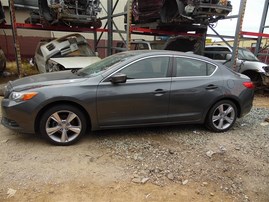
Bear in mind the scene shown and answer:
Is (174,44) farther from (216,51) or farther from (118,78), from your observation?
(118,78)

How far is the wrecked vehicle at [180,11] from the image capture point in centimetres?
693

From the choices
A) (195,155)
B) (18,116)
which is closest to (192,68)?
(195,155)

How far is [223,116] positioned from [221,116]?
1.8 inches

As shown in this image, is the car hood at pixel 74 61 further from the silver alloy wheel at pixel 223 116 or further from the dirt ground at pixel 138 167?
the silver alloy wheel at pixel 223 116

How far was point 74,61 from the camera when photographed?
7176 millimetres

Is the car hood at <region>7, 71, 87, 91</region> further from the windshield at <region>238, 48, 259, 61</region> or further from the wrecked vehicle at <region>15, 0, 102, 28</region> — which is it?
the windshield at <region>238, 48, 259, 61</region>

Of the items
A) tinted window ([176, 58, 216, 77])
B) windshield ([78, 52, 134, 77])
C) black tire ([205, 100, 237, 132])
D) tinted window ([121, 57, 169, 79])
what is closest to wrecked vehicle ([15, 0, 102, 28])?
windshield ([78, 52, 134, 77])

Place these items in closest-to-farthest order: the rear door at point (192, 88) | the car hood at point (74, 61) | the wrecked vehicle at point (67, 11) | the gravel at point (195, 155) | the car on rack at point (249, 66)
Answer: the gravel at point (195, 155)
the rear door at point (192, 88)
the car hood at point (74, 61)
the wrecked vehicle at point (67, 11)
the car on rack at point (249, 66)

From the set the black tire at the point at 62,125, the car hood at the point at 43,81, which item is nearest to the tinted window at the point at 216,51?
the car hood at the point at 43,81

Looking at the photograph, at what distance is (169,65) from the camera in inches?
169

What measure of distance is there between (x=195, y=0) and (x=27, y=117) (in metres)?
5.42

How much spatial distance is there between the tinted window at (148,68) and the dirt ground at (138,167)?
3.49 feet

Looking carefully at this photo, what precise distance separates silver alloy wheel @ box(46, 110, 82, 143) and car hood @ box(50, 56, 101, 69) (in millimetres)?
3119


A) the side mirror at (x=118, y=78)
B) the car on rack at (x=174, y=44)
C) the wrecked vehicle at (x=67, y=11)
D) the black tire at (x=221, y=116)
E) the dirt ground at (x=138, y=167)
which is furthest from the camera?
the car on rack at (x=174, y=44)
